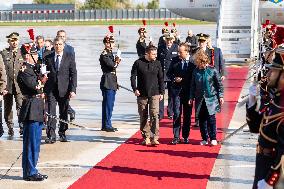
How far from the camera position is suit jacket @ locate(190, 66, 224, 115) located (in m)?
12.5

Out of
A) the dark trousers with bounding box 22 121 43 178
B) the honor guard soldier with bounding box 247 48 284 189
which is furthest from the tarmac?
the honor guard soldier with bounding box 247 48 284 189

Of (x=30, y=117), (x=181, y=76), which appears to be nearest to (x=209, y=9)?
(x=181, y=76)

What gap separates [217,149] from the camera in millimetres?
12438

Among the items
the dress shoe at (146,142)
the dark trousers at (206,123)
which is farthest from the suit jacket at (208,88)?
the dress shoe at (146,142)

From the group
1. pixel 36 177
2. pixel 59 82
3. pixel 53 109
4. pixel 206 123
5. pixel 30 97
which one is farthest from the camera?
pixel 53 109

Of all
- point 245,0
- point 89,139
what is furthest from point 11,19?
point 89,139

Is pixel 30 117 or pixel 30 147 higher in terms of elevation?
pixel 30 117

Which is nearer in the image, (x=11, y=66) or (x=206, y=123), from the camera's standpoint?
(x=206, y=123)

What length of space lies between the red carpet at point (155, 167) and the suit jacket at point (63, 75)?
159 cm

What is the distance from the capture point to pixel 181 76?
43.2 feet

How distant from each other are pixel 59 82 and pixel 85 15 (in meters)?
93.8

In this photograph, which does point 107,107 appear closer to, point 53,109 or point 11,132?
point 53,109

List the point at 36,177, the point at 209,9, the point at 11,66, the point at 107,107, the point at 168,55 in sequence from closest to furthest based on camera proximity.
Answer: the point at 36,177 < the point at 11,66 < the point at 107,107 < the point at 168,55 < the point at 209,9

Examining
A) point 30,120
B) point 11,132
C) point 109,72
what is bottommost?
point 11,132
